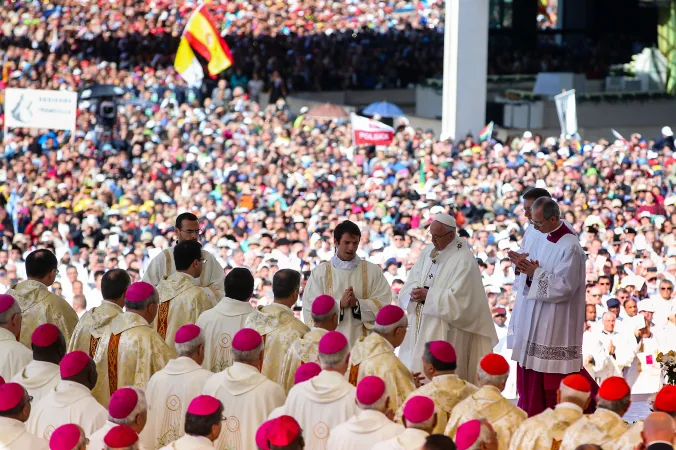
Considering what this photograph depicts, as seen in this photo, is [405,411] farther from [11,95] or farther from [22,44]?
[22,44]

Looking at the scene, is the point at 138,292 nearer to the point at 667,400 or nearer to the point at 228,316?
the point at 228,316

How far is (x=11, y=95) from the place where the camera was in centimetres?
2148

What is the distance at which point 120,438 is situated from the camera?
20.4 ft

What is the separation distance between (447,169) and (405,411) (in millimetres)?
16696

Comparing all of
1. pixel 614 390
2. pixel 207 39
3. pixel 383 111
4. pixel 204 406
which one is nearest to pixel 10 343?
pixel 204 406

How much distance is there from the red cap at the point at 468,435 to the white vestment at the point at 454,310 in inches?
132

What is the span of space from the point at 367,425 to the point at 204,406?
89 centimetres

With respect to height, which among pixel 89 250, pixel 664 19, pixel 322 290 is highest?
pixel 664 19

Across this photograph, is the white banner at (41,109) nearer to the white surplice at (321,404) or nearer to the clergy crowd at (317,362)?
the clergy crowd at (317,362)

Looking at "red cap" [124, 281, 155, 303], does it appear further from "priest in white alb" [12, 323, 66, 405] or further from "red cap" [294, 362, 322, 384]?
"red cap" [294, 362, 322, 384]

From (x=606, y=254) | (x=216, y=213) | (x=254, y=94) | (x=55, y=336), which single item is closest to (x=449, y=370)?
(x=55, y=336)

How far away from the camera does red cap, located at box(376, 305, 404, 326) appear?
808 centimetres

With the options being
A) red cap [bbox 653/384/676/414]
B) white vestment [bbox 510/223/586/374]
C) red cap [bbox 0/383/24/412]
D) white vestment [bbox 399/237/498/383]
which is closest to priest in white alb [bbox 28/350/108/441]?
red cap [bbox 0/383/24/412]

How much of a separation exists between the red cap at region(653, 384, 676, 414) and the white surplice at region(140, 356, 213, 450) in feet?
9.14
